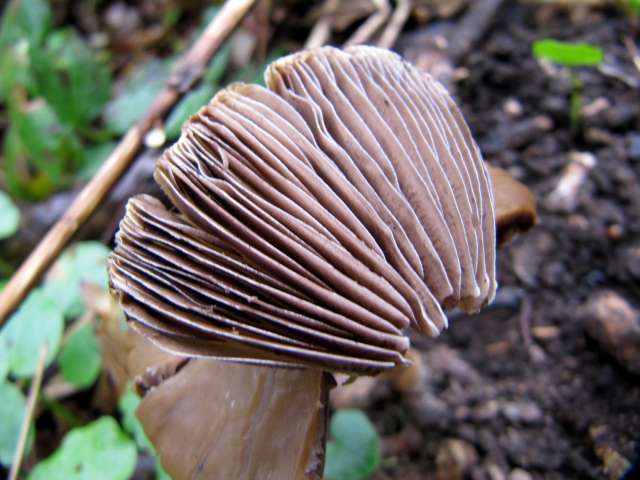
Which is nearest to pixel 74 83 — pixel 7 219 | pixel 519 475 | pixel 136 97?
pixel 136 97

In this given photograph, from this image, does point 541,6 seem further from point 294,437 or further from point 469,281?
point 294,437

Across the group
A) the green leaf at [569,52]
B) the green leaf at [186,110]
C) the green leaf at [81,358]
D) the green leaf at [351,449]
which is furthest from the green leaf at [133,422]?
the green leaf at [569,52]

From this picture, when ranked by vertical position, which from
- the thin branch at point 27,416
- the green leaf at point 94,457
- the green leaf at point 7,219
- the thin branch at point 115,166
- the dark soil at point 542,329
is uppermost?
the green leaf at point 7,219

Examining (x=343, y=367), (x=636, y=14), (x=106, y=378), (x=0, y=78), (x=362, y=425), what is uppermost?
(x=0, y=78)

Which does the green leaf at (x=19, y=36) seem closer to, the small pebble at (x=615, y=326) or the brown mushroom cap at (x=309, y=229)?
the brown mushroom cap at (x=309, y=229)

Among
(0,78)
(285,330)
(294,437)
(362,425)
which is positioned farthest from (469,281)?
(0,78)

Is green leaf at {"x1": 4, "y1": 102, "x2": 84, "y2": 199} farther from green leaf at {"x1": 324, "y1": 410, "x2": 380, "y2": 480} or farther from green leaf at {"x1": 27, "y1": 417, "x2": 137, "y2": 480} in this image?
green leaf at {"x1": 324, "y1": 410, "x2": 380, "y2": 480}

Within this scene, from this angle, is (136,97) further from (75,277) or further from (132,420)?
(132,420)
